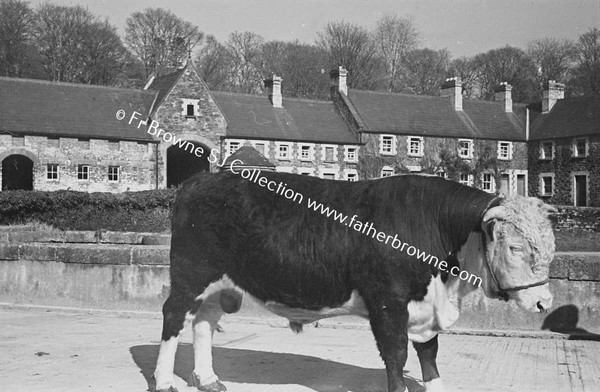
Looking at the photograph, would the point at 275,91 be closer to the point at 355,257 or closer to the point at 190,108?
the point at 190,108

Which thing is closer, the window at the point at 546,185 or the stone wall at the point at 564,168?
the stone wall at the point at 564,168

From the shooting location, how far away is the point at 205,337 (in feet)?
19.8

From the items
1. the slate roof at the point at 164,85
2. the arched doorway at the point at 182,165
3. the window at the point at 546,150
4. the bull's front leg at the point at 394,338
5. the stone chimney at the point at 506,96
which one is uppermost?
the stone chimney at the point at 506,96

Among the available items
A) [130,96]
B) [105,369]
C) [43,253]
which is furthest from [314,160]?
[105,369]

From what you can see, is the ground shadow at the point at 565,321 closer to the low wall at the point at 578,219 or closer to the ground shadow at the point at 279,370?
the ground shadow at the point at 279,370

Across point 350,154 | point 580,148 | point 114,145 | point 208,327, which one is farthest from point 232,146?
point 208,327

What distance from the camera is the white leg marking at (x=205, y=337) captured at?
5.93 meters

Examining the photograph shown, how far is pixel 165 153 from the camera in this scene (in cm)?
4041

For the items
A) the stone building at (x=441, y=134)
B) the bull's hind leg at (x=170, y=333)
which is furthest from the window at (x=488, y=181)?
the bull's hind leg at (x=170, y=333)

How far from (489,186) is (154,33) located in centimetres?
3148

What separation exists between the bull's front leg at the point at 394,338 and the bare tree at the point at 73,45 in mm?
55653

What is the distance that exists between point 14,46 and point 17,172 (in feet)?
64.8

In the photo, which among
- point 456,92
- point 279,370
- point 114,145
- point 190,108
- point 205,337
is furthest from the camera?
point 456,92

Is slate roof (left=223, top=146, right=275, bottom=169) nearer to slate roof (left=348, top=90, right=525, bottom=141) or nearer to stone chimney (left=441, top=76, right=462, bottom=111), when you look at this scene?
slate roof (left=348, top=90, right=525, bottom=141)
